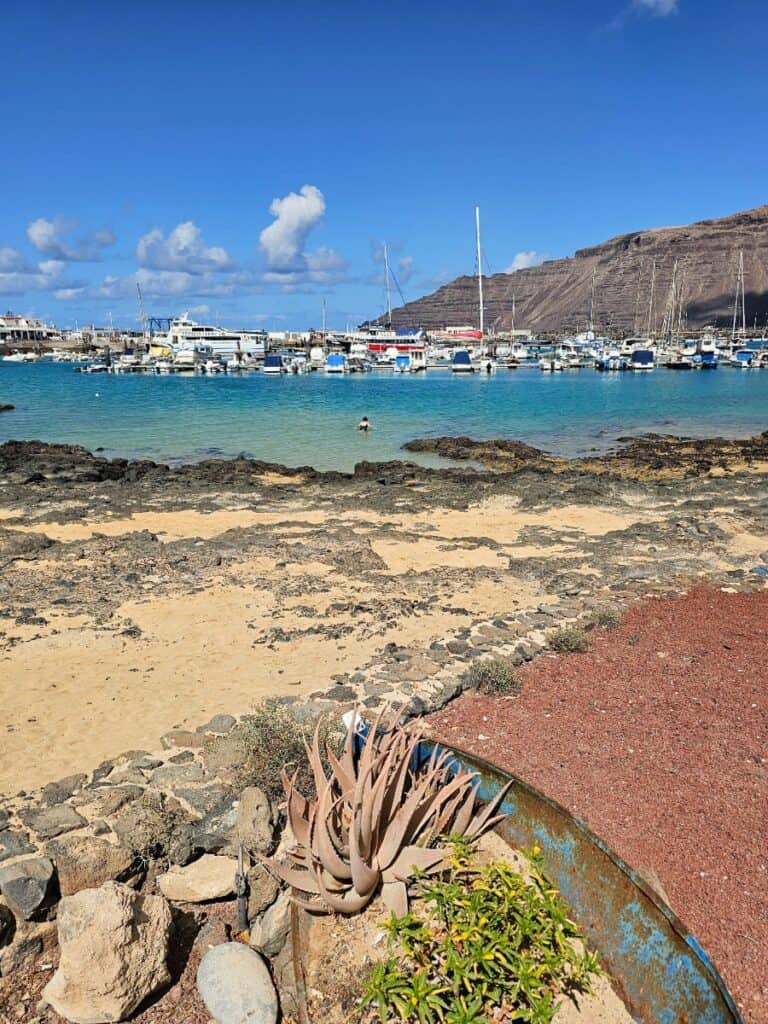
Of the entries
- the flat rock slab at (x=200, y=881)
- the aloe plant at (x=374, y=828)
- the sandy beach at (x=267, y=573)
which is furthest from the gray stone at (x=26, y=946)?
the sandy beach at (x=267, y=573)

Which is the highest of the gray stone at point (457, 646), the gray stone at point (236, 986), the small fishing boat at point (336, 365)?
the small fishing boat at point (336, 365)

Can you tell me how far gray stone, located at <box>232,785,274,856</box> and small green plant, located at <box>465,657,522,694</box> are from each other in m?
2.83

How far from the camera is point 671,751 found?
5781mm

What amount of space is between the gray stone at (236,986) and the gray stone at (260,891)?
0.33m

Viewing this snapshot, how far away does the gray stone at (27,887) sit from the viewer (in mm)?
3928

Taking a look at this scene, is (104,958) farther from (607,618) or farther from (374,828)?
(607,618)

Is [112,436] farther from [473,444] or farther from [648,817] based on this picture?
[648,817]

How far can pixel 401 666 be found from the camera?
7.63 metres

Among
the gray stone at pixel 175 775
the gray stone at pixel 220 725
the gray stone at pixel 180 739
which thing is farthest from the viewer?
the gray stone at pixel 220 725

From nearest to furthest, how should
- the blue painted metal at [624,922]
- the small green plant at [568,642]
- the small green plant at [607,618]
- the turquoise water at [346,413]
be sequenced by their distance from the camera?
the blue painted metal at [624,922]
the small green plant at [568,642]
the small green plant at [607,618]
the turquoise water at [346,413]

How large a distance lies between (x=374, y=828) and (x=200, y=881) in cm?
155

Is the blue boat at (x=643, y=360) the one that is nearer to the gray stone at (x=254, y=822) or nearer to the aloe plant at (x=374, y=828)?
the gray stone at (x=254, y=822)

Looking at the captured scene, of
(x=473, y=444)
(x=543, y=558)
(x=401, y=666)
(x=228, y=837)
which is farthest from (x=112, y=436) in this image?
(x=228, y=837)

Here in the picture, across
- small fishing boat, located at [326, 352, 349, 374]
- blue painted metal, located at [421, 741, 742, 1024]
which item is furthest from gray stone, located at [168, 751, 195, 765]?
small fishing boat, located at [326, 352, 349, 374]
